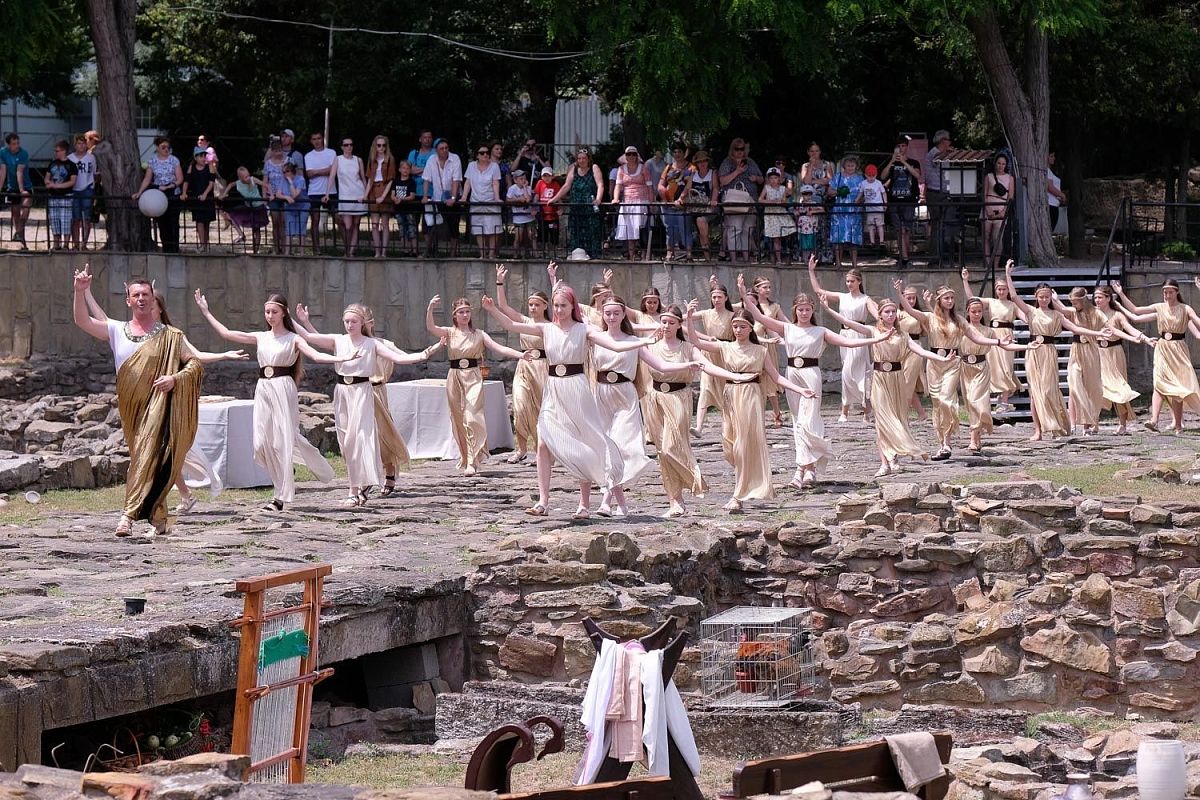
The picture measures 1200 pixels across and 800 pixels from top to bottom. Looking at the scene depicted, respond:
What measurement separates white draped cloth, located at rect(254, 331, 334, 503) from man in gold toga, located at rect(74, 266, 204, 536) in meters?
1.34

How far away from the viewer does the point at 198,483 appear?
18438mm

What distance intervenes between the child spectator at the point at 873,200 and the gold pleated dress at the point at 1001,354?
2982 millimetres

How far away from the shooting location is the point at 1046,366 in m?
20.8

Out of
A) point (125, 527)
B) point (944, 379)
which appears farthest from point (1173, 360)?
point (125, 527)

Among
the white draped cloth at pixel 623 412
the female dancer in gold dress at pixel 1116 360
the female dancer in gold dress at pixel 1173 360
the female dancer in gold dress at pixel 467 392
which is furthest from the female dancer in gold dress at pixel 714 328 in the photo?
the female dancer in gold dress at pixel 1173 360

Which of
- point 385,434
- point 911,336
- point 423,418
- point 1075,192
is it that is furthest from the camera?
point 1075,192

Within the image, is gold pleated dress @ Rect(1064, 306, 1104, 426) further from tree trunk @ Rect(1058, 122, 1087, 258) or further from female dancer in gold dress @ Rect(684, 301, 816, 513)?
tree trunk @ Rect(1058, 122, 1087, 258)

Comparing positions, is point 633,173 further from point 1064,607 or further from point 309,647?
point 309,647

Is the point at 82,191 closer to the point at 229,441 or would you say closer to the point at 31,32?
the point at 31,32

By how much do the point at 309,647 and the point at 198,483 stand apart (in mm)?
9400

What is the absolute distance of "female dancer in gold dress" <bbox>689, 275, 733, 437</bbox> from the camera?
18.7 m

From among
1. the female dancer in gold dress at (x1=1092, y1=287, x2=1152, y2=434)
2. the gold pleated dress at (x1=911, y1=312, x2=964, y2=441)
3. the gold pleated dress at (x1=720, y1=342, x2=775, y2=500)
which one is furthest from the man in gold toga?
the female dancer in gold dress at (x1=1092, y1=287, x2=1152, y2=434)

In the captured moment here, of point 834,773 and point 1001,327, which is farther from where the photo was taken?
point 1001,327

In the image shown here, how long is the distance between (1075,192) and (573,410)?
16.6 m
